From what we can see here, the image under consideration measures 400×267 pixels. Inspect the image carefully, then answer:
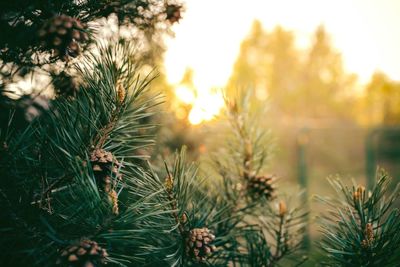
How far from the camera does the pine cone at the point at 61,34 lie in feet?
1.03

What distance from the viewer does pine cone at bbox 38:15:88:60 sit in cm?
31

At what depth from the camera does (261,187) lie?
57 cm

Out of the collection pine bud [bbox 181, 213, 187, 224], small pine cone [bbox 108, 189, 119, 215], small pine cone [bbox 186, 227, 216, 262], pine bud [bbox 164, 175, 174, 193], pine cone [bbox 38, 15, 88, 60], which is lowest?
small pine cone [bbox 186, 227, 216, 262]

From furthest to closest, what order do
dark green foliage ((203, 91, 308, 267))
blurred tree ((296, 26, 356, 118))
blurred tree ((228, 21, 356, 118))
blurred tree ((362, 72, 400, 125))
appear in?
blurred tree ((228, 21, 356, 118)) → blurred tree ((296, 26, 356, 118)) → blurred tree ((362, 72, 400, 125)) → dark green foliage ((203, 91, 308, 267))

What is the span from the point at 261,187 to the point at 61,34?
389 millimetres

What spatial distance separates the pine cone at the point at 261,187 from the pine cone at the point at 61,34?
14.4 inches

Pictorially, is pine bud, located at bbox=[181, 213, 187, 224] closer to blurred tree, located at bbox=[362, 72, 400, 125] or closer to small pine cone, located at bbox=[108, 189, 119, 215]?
small pine cone, located at bbox=[108, 189, 119, 215]

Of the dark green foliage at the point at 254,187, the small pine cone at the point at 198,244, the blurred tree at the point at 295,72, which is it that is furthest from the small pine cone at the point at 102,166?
the blurred tree at the point at 295,72

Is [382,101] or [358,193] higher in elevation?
[382,101]

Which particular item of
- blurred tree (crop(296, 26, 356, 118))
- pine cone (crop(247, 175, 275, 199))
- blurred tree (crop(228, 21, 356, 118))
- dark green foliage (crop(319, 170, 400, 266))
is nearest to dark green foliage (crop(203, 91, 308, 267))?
pine cone (crop(247, 175, 275, 199))

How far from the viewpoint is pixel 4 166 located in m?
0.35

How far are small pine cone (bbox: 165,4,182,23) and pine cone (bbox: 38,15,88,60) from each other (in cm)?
15

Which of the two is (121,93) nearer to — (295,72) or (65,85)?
(65,85)

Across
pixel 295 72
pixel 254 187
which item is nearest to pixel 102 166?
pixel 254 187
